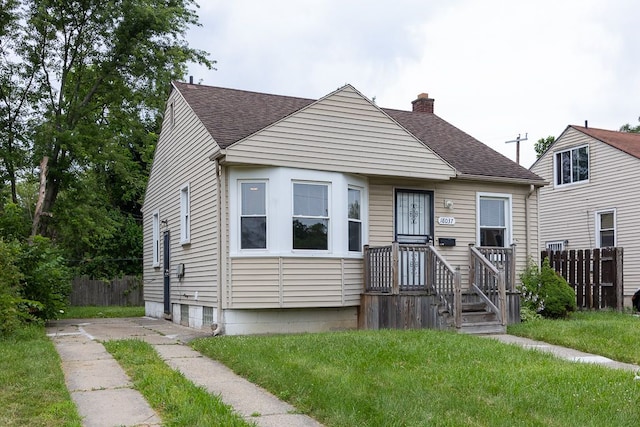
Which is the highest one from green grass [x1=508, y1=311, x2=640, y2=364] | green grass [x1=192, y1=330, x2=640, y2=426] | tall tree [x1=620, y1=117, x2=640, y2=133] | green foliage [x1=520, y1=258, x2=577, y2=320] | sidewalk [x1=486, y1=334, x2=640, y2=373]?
tall tree [x1=620, y1=117, x2=640, y2=133]

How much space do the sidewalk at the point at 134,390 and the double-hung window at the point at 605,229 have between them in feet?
47.9

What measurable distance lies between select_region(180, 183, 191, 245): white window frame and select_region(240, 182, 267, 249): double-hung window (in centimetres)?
258

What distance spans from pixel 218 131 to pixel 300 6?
296cm

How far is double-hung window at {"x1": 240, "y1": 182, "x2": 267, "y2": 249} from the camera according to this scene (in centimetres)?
1223

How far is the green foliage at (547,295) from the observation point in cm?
1363

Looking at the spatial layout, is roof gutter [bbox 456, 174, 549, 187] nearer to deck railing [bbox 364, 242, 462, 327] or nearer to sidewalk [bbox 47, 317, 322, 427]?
deck railing [bbox 364, 242, 462, 327]

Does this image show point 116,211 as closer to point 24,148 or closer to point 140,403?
point 24,148

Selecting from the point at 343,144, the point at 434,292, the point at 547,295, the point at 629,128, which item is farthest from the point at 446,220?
the point at 629,128

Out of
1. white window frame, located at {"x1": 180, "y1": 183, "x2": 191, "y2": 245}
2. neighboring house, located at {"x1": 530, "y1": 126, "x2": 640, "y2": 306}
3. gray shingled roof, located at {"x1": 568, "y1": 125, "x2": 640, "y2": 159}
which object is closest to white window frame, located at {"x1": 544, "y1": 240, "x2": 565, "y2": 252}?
neighboring house, located at {"x1": 530, "y1": 126, "x2": 640, "y2": 306}

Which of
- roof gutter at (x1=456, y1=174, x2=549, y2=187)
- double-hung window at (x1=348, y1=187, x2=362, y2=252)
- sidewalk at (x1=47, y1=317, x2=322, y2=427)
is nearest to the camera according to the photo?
sidewalk at (x1=47, y1=317, x2=322, y2=427)

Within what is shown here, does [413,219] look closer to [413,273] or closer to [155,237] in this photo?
[413,273]

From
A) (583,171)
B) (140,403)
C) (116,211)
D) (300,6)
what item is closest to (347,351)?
(140,403)

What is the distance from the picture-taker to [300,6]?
13.0 meters

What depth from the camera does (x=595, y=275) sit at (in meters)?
16.5
